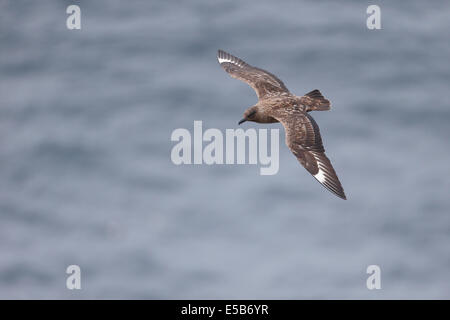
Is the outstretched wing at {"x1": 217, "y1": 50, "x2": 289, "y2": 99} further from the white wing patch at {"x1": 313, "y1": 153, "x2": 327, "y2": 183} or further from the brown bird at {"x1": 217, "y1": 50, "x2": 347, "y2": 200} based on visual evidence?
the white wing patch at {"x1": 313, "y1": 153, "x2": 327, "y2": 183}

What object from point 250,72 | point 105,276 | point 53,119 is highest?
point 53,119

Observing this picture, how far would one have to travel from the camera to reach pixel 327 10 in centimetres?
3002

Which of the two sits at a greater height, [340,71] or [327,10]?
[327,10]

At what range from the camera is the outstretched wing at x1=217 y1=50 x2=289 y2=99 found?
666 inches

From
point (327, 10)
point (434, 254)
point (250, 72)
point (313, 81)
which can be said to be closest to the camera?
point (250, 72)

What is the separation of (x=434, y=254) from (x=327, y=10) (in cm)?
1024

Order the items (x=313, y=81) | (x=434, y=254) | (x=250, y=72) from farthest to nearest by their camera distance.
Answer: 1. (x=313, y=81)
2. (x=434, y=254)
3. (x=250, y=72)

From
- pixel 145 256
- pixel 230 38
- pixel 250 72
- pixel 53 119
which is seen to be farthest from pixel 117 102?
pixel 250 72

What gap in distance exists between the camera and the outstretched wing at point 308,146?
14.5 meters

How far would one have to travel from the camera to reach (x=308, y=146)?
48.9ft

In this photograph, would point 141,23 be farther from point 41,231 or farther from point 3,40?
point 41,231

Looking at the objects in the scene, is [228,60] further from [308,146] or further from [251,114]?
[308,146]

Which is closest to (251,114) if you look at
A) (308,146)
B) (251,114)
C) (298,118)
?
(251,114)

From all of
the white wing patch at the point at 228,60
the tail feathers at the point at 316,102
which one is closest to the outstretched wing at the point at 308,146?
the tail feathers at the point at 316,102
